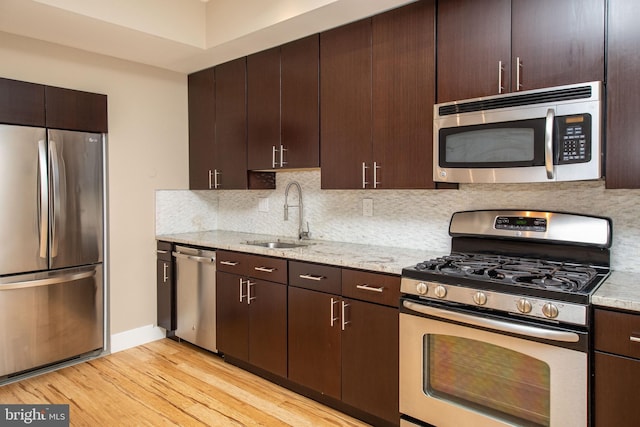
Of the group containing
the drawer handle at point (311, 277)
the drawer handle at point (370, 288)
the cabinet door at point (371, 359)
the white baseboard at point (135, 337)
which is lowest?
the white baseboard at point (135, 337)

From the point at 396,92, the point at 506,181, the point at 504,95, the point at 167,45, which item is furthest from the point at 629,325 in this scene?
the point at 167,45

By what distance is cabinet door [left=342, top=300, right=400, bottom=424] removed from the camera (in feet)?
7.38

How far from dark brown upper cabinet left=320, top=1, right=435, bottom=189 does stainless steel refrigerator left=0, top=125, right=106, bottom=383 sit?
1860 millimetres

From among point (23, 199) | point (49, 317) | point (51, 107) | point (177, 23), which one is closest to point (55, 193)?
point (23, 199)

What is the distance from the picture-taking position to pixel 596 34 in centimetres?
184

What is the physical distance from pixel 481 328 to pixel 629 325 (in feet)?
1.76

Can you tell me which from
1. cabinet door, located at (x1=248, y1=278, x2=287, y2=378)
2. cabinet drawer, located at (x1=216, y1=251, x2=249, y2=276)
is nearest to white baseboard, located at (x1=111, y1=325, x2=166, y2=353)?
cabinet drawer, located at (x1=216, y1=251, x2=249, y2=276)

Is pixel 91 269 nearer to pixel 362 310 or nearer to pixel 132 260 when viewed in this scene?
pixel 132 260

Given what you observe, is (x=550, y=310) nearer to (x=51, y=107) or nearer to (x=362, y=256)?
(x=362, y=256)

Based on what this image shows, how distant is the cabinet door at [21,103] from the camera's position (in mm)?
2834

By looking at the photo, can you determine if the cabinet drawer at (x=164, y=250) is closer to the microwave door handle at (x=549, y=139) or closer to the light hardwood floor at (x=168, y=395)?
the light hardwood floor at (x=168, y=395)

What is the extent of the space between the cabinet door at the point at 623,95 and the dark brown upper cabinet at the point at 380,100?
2.69 feet

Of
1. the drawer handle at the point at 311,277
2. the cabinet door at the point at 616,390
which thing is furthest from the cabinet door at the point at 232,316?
the cabinet door at the point at 616,390

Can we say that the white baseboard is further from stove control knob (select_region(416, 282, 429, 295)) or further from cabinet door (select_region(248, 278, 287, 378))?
stove control knob (select_region(416, 282, 429, 295))
